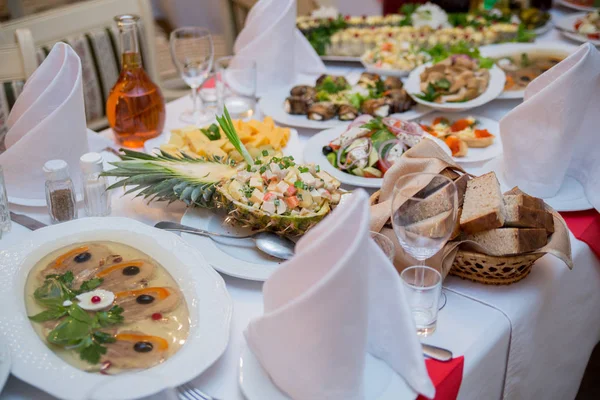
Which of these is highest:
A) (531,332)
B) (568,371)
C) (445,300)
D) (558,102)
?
(558,102)

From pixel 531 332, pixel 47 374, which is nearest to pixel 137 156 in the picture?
pixel 47 374

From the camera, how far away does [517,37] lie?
9.41ft

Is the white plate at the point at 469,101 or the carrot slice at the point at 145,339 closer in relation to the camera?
the carrot slice at the point at 145,339

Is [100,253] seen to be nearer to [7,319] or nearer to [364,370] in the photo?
[7,319]

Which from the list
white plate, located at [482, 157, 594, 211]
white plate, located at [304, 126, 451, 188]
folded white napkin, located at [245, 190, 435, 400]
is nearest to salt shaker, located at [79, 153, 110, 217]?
white plate, located at [304, 126, 451, 188]

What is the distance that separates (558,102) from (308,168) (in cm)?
63

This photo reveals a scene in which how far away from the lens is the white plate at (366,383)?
1023mm

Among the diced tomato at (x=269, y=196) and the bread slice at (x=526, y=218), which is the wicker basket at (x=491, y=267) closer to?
the bread slice at (x=526, y=218)

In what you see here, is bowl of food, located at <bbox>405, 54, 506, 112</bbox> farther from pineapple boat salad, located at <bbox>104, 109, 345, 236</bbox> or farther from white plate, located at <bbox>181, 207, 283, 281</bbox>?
white plate, located at <bbox>181, 207, 283, 281</bbox>

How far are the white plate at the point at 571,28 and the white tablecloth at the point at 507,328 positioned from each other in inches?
65.4

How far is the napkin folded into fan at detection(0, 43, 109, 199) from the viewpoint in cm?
162

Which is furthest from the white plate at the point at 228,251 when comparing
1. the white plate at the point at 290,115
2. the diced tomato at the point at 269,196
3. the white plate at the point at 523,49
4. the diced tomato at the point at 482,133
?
Answer: the white plate at the point at 523,49

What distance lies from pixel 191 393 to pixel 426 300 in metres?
0.45

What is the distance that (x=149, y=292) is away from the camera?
1222mm
